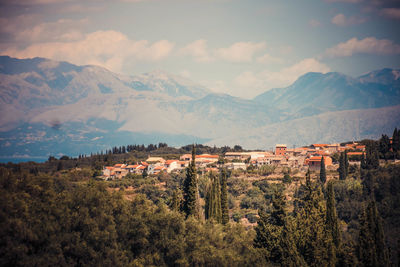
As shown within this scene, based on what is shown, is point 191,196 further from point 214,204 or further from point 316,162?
point 316,162

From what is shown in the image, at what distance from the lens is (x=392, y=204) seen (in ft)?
231

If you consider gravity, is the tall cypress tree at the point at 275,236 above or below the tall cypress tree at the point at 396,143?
below

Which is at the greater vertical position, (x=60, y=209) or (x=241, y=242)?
(x=60, y=209)

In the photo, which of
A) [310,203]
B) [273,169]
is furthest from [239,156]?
[310,203]

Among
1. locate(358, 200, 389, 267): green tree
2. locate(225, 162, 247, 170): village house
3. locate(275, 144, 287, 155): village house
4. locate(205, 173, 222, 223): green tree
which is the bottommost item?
locate(358, 200, 389, 267): green tree

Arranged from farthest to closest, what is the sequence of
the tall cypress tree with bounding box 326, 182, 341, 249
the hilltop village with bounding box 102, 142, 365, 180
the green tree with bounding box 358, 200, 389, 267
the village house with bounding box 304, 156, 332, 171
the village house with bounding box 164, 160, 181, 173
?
the village house with bounding box 164, 160, 181, 173 → the hilltop village with bounding box 102, 142, 365, 180 → the village house with bounding box 304, 156, 332, 171 → the tall cypress tree with bounding box 326, 182, 341, 249 → the green tree with bounding box 358, 200, 389, 267

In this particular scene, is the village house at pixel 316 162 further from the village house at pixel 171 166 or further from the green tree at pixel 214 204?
the green tree at pixel 214 204

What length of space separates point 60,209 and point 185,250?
10606mm

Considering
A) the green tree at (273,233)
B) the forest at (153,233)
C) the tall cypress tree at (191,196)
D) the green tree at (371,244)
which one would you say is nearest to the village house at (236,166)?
the forest at (153,233)

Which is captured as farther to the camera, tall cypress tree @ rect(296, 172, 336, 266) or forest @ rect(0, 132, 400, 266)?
tall cypress tree @ rect(296, 172, 336, 266)

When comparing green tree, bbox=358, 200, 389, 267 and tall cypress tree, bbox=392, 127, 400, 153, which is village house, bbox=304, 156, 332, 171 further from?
green tree, bbox=358, 200, 389, 267

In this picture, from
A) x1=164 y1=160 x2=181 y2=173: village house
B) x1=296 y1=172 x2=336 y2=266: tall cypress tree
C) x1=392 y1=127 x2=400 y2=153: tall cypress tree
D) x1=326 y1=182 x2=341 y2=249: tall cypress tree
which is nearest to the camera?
x1=296 y1=172 x2=336 y2=266: tall cypress tree

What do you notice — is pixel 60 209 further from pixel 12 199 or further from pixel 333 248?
pixel 333 248

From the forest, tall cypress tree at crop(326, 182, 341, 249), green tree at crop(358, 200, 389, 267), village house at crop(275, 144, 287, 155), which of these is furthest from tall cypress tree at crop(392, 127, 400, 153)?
green tree at crop(358, 200, 389, 267)
